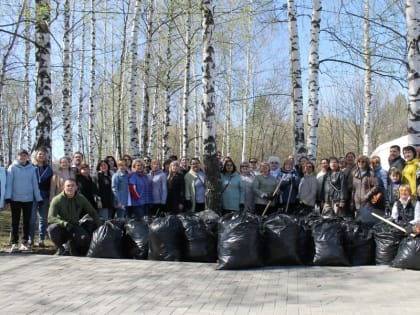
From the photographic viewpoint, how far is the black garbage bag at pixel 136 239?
750cm

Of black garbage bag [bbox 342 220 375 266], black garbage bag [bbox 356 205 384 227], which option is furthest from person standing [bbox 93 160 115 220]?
black garbage bag [bbox 356 205 384 227]

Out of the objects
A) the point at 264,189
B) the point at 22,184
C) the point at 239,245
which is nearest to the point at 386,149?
the point at 264,189

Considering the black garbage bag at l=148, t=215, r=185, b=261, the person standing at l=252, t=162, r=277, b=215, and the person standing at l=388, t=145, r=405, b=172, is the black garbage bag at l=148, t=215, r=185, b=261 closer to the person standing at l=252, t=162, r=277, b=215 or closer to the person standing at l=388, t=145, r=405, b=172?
the person standing at l=252, t=162, r=277, b=215

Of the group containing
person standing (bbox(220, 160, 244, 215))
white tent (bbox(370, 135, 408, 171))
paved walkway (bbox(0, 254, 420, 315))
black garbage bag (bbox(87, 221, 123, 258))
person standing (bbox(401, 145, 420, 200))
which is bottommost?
paved walkway (bbox(0, 254, 420, 315))

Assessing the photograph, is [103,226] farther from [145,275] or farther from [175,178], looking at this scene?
[175,178]

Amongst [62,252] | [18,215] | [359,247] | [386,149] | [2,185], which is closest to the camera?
[359,247]

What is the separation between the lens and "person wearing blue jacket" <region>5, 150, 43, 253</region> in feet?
26.7

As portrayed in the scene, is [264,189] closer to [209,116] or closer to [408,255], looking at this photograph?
[209,116]

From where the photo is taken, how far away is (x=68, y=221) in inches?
309

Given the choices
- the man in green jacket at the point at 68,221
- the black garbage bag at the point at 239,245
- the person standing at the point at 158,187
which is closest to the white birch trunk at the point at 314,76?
the person standing at the point at 158,187

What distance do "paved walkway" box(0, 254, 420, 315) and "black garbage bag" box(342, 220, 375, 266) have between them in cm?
33

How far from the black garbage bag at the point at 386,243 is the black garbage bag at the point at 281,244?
1192 millimetres

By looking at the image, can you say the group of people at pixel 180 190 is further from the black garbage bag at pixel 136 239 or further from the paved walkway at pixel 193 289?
the paved walkway at pixel 193 289

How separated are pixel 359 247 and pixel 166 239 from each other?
Answer: 2.94 meters
